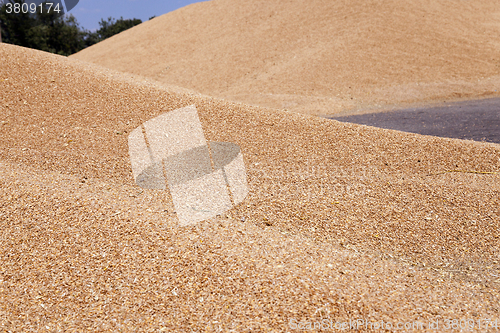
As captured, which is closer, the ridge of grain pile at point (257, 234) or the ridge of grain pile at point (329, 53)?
the ridge of grain pile at point (257, 234)

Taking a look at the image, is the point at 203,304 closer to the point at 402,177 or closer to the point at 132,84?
the point at 402,177

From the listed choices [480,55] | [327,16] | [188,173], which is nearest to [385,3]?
[327,16]

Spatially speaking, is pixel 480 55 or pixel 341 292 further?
pixel 480 55

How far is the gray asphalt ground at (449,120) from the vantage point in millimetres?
6238

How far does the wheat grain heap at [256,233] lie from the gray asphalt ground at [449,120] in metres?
1.80

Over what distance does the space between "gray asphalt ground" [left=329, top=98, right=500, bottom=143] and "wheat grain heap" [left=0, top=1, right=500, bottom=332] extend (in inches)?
70.8

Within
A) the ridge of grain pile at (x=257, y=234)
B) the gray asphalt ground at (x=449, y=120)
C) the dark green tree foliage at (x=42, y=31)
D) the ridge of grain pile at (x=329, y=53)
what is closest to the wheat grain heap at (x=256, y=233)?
the ridge of grain pile at (x=257, y=234)

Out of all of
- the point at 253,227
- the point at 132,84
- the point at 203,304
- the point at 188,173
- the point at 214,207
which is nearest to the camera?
the point at 203,304

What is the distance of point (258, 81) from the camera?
38.5 ft

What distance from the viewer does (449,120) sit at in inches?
286

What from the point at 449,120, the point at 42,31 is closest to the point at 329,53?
the point at 449,120

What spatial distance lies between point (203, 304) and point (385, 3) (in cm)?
1546

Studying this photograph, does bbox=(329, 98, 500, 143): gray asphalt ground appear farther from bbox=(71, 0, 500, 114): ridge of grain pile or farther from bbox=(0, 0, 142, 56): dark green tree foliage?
bbox=(0, 0, 142, 56): dark green tree foliage

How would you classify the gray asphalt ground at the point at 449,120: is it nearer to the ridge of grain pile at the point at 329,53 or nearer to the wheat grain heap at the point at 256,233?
→ the ridge of grain pile at the point at 329,53
